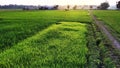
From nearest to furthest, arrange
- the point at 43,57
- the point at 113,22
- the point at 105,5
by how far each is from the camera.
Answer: the point at 43,57 → the point at 113,22 → the point at 105,5

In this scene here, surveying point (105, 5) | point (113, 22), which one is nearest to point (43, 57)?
point (113, 22)

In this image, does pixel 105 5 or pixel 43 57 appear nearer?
pixel 43 57

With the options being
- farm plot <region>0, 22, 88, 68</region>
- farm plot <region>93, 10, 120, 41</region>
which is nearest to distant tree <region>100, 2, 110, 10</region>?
farm plot <region>93, 10, 120, 41</region>

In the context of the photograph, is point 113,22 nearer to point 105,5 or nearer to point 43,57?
point 43,57

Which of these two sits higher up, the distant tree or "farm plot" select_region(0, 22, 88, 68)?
the distant tree

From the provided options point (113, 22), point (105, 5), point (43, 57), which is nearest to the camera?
point (43, 57)

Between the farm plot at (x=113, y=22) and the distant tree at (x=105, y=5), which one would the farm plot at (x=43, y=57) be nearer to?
the farm plot at (x=113, y=22)

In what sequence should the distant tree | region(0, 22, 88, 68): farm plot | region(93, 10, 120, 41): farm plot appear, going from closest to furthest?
region(0, 22, 88, 68): farm plot → region(93, 10, 120, 41): farm plot → the distant tree

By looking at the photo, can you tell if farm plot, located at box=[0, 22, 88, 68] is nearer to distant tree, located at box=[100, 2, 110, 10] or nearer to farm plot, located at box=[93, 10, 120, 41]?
farm plot, located at box=[93, 10, 120, 41]

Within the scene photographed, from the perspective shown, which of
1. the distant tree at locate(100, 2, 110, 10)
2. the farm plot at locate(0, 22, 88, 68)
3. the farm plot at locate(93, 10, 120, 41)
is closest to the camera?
the farm plot at locate(0, 22, 88, 68)

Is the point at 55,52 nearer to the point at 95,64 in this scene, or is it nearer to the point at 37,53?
the point at 37,53

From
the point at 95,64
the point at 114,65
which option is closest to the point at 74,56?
the point at 95,64

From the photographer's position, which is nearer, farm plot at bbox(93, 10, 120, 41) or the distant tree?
farm plot at bbox(93, 10, 120, 41)

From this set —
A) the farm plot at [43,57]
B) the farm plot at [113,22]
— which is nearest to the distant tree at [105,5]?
the farm plot at [113,22]
